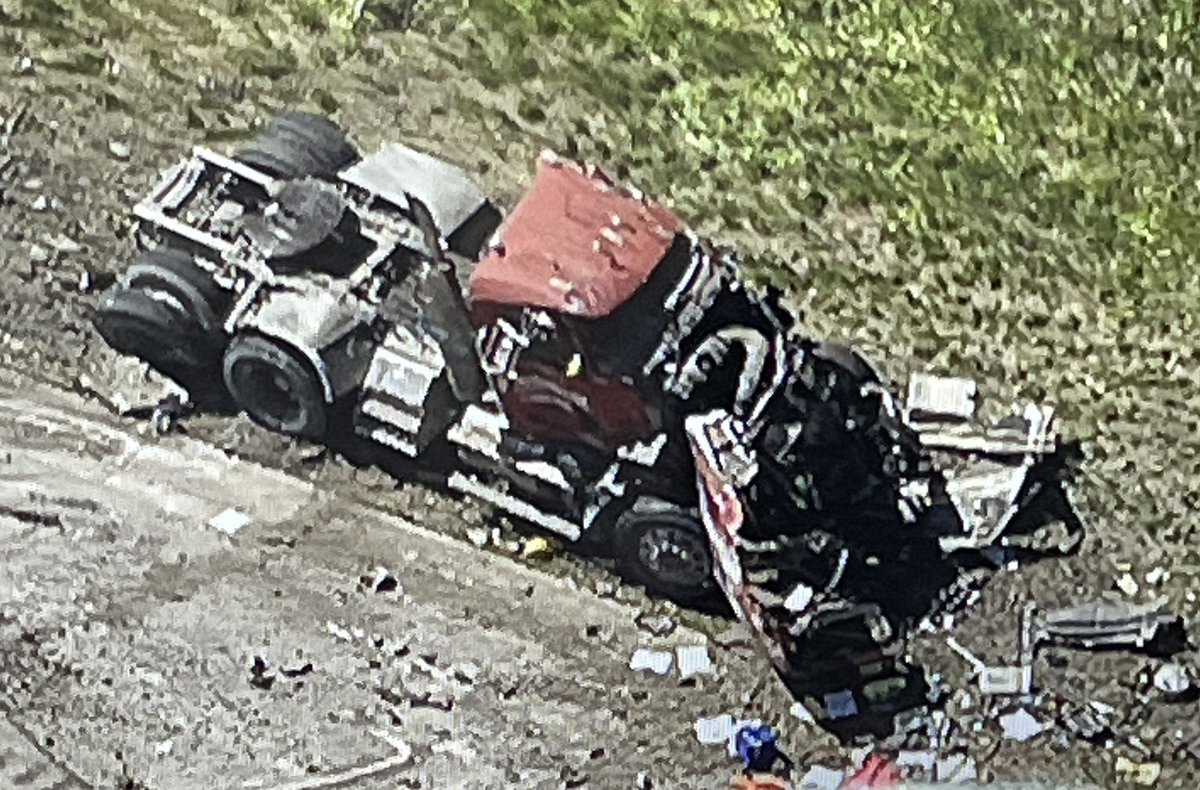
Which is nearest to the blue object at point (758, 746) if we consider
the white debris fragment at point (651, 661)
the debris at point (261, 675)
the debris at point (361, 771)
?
the white debris fragment at point (651, 661)

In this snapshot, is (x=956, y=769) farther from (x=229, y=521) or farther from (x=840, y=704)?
(x=229, y=521)

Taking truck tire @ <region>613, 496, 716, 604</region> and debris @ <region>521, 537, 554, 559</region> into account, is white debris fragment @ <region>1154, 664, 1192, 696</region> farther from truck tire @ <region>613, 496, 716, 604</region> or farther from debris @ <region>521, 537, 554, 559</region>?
debris @ <region>521, 537, 554, 559</region>

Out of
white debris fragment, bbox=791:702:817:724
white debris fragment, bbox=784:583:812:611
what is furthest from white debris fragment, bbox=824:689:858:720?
white debris fragment, bbox=784:583:812:611

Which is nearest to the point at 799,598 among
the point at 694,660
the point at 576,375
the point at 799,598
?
the point at 799,598

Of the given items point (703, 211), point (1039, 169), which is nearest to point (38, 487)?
point (703, 211)

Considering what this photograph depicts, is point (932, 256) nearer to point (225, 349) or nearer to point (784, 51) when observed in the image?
point (784, 51)

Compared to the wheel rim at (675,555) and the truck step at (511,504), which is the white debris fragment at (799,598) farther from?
the truck step at (511,504)
